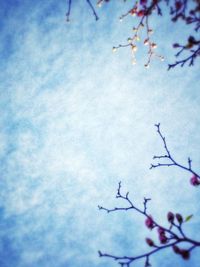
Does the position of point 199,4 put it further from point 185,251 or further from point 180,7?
point 185,251

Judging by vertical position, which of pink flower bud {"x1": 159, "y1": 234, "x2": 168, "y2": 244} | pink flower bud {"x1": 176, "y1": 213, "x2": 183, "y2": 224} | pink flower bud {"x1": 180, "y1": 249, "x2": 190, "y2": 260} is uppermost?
pink flower bud {"x1": 176, "y1": 213, "x2": 183, "y2": 224}

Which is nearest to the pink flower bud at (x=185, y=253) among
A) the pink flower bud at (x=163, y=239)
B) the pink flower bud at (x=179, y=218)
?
the pink flower bud at (x=163, y=239)

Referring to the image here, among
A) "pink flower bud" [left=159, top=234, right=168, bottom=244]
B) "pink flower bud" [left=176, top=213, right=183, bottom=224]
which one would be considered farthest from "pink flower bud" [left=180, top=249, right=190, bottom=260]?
"pink flower bud" [left=176, top=213, right=183, bottom=224]

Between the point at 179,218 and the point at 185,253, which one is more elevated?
the point at 179,218

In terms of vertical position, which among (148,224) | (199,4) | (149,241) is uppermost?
(199,4)

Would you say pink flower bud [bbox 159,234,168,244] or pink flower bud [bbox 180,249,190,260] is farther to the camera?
pink flower bud [bbox 159,234,168,244]

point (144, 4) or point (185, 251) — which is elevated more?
point (144, 4)

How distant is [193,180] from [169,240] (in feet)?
4.12

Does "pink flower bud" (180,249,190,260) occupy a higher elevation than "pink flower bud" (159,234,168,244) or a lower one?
lower

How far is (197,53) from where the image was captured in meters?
3.49

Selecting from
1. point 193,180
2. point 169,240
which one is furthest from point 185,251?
point 193,180

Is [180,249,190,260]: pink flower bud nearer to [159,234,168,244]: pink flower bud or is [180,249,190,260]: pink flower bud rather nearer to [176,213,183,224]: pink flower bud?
[159,234,168,244]: pink flower bud

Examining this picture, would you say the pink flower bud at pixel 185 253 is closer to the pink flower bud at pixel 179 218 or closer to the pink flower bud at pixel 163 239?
the pink flower bud at pixel 163 239

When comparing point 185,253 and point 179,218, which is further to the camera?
point 179,218
